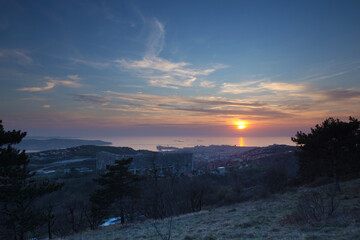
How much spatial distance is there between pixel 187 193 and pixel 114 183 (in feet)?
35.0

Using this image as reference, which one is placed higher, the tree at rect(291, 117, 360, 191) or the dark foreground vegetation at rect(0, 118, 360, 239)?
the tree at rect(291, 117, 360, 191)

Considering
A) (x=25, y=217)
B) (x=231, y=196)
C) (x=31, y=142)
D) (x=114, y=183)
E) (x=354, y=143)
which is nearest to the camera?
(x=25, y=217)

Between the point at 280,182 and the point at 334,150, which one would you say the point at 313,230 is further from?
the point at 280,182

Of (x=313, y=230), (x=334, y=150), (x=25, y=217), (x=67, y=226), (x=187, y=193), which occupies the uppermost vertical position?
(x=334, y=150)

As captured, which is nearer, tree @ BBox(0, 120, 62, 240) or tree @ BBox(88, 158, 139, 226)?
tree @ BBox(0, 120, 62, 240)

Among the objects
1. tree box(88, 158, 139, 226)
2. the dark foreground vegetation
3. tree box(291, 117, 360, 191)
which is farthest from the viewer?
tree box(88, 158, 139, 226)

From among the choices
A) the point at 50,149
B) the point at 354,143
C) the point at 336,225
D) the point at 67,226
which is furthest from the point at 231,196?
Answer: the point at 50,149

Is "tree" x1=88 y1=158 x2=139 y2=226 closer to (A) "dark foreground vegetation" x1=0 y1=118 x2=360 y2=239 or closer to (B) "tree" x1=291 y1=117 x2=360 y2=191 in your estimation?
(A) "dark foreground vegetation" x1=0 y1=118 x2=360 y2=239

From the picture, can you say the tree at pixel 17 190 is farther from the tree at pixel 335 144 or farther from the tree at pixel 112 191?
the tree at pixel 335 144

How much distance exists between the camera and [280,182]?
2609cm

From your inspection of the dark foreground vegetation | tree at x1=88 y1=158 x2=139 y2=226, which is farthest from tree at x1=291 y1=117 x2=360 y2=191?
tree at x1=88 y1=158 x2=139 y2=226

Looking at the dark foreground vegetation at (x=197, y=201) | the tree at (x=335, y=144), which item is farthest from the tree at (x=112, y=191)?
the tree at (x=335, y=144)

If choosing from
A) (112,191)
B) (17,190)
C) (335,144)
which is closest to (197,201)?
(112,191)

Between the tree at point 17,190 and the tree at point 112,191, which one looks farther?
the tree at point 112,191
